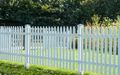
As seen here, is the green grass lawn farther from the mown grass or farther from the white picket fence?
the mown grass

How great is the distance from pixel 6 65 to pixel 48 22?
21.8 m

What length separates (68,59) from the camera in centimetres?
1316

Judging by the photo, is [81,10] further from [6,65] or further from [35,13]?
[6,65]

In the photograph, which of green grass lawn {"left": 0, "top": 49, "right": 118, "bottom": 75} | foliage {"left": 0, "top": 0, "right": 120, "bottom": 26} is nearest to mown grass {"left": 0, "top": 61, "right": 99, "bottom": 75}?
green grass lawn {"left": 0, "top": 49, "right": 118, "bottom": 75}

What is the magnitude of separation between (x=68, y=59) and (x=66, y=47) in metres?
0.45

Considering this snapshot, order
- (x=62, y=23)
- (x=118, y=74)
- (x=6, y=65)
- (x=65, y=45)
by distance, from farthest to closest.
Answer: (x=62, y=23) → (x=6, y=65) → (x=65, y=45) → (x=118, y=74)

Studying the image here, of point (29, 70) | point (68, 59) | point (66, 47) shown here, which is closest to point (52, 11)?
point (29, 70)

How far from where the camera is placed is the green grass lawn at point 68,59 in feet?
38.5

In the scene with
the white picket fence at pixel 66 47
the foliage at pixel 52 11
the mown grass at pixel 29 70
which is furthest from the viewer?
the foliage at pixel 52 11

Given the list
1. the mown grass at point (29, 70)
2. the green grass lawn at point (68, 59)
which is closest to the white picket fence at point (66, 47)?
the green grass lawn at point (68, 59)

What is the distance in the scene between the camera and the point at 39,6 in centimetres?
3766

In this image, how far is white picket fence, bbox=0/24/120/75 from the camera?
1164cm

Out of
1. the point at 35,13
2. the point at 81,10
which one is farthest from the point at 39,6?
the point at 81,10

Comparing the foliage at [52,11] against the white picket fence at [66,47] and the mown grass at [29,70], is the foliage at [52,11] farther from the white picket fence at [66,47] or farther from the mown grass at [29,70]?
the mown grass at [29,70]
